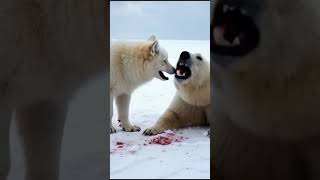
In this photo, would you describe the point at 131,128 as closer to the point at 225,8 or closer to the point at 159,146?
the point at 159,146

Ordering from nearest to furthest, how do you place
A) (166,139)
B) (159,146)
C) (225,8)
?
(225,8), (159,146), (166,139)

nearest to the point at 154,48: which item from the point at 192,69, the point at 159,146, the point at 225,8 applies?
the point at 192,69

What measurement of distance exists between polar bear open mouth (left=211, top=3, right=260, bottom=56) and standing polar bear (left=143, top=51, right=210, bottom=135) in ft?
Answer: 5.20

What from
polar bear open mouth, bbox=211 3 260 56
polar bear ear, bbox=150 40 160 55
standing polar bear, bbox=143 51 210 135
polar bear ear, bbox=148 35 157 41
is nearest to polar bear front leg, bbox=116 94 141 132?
standing polar bear, bbox=143 51 210 135

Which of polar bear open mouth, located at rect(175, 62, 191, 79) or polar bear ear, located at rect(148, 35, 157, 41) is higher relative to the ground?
polar bear ear, located at rect(148, 35, 157, 41)

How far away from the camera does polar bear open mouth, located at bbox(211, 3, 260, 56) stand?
1203 mm

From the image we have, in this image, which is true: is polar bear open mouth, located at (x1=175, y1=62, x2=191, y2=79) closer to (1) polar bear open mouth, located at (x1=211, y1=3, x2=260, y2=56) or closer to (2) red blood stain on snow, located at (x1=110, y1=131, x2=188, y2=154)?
(2) red blood stain on snow, located at (x1=110, y1=131, x2=188, y2=154)

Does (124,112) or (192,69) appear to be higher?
(192,69)

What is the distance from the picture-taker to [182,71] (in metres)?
2.96

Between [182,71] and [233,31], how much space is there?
174cm

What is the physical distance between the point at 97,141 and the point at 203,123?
5.84 ft

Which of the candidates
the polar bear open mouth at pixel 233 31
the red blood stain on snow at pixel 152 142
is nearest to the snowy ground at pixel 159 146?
the red blood stain on snow at pixel 152 142

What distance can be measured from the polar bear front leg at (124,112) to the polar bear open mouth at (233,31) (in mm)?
1678

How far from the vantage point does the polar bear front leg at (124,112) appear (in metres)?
2.84
